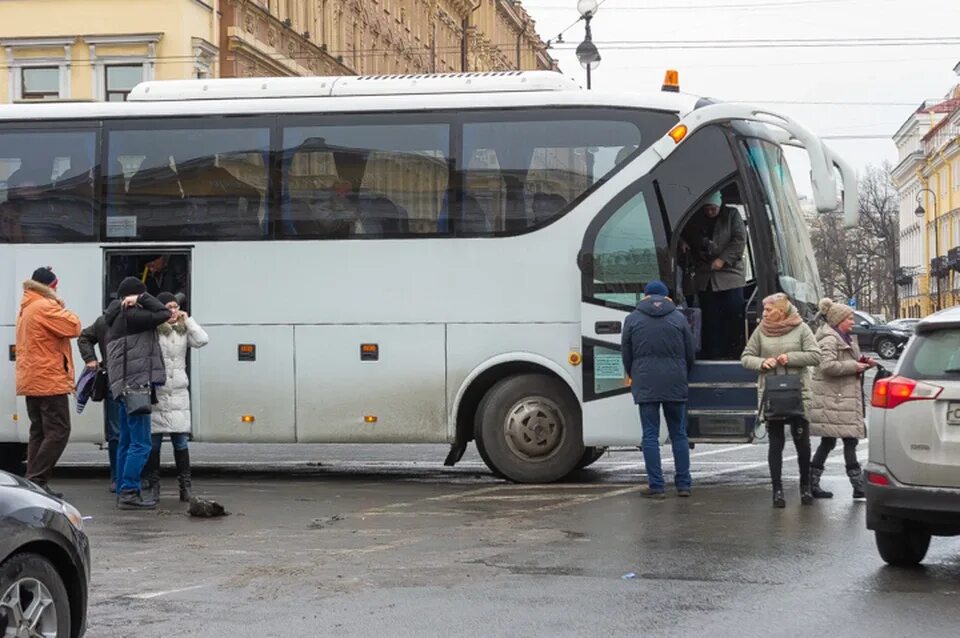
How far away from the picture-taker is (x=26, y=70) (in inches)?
1751

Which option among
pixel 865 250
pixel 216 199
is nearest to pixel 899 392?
pixel 216 199

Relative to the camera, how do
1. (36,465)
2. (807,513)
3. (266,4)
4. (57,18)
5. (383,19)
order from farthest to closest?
(383,19), (266,4), (57,18), (36,465), (807,513)

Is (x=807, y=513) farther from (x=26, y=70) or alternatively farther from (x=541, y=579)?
(x=26, y=70)

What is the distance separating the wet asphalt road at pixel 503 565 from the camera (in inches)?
321

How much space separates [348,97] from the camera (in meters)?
16.0

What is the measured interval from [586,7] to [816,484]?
17.3m

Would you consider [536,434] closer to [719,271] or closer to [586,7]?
[719,271]

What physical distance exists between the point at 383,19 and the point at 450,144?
50.9 meters

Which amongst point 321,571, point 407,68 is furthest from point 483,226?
point 407,68

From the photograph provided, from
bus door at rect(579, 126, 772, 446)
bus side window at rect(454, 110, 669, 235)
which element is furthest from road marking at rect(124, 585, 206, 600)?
bus side window at rect(454, 110, 669, 235)

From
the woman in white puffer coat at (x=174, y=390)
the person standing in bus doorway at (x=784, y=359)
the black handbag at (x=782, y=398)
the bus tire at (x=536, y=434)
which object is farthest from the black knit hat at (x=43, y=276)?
the black handbag at (x=782, y=398)

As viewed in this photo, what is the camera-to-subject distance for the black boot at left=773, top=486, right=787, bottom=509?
13.1 m

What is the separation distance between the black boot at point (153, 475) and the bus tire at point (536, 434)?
308 cm

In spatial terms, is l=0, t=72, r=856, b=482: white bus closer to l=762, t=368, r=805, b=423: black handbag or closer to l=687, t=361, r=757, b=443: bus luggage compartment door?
l=687, t=361, r=757, b=443: bus luggage compartment door
